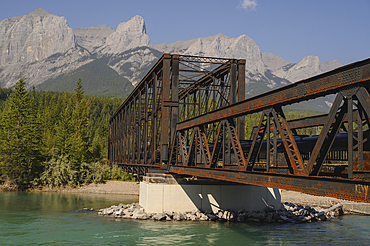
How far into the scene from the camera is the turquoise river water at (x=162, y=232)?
21531mm

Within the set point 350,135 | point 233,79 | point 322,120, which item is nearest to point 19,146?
point 233,79

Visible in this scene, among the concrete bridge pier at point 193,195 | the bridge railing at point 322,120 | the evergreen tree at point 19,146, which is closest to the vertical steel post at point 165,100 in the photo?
the concrete bridge pier at point 193,195

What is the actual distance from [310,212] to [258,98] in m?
21.9

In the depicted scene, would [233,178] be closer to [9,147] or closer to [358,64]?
[358,64]

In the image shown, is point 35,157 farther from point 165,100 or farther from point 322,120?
point 322,120

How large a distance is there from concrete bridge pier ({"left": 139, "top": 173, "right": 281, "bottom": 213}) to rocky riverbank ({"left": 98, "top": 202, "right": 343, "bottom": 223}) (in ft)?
2.00

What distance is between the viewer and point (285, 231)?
25.6m

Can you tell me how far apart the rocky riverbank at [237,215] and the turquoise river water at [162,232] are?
0.91 m

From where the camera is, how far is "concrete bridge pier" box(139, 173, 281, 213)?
28766 mm

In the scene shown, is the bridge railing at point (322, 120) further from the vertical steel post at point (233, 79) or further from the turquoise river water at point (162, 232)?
the vertical steel post at point (233, 79)

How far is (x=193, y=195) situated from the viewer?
29109 mm

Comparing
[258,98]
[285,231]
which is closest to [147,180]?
[285,231]

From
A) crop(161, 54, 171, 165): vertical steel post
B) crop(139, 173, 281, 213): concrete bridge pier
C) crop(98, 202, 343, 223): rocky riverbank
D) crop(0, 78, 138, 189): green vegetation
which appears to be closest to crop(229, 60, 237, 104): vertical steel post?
crop(161, 54, 171, 165): vertical steel post

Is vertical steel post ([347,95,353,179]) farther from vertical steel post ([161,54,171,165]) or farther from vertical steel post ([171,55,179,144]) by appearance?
vertical steel post ([161,54,171,165])
